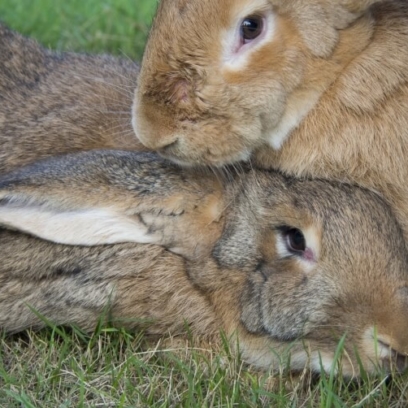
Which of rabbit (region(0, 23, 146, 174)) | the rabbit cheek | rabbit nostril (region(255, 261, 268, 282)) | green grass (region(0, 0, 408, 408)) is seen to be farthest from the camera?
rabbit (region(0, 23, 146, 174))

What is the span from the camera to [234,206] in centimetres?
451

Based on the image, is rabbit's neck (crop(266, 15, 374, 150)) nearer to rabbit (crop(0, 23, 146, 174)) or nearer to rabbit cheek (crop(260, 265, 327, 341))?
rabbit cheek (crop(260, 265, 327, 341))

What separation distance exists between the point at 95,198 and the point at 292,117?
823 mm

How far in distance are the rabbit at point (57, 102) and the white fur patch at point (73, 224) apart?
1.55 feet

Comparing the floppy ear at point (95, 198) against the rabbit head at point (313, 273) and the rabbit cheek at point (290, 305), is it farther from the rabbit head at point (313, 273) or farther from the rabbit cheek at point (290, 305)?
the rabbit cheek at point (290, 305)

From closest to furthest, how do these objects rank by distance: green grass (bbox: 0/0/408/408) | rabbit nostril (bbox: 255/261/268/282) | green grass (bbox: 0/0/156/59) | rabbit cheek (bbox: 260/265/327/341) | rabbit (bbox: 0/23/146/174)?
green grass (bbox: 0/0/408/408) → rabbit cheek (bbox: 260/265/327/341) → rabbit nostril (bbox: 255/261/268/282) → rabbit (bbox: 0/23/146/174) → green grass (bbox: 0/0/156/59)

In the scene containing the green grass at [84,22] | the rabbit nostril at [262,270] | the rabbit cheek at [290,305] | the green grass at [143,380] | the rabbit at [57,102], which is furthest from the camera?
the green grass at [84,22]

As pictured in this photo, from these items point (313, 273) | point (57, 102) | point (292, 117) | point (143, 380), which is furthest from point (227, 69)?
point (57, 102)

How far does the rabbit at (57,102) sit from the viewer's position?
4.91 m

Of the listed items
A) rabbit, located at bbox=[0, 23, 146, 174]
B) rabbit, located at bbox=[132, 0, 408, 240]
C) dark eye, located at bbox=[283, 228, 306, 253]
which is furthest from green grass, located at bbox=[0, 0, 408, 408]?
rabbit, located at bbox=[0, 23, 146, 174]

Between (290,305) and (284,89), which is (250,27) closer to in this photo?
(284,89)

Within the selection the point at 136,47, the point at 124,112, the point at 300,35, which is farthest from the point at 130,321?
the point at 136,47

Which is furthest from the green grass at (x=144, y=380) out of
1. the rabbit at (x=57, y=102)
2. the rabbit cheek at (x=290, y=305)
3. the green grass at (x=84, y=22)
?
the green grass at (x=84, y=22)

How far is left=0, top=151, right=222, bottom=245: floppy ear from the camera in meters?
4.40
